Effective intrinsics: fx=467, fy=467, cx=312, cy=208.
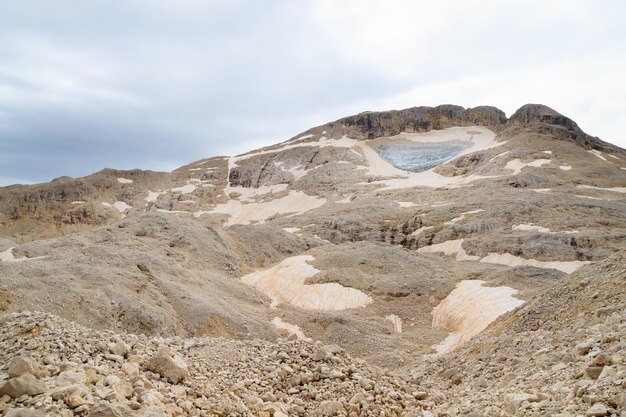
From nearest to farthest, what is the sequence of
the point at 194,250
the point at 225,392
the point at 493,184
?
1. the point at 225,392
2. the point at 194,250
3. the point at 493,184

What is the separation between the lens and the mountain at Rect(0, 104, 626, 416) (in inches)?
429

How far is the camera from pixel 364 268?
45406mm

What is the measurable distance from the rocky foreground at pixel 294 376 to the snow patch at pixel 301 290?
77.7ft

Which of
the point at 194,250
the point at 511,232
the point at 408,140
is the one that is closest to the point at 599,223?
the point at 511,232

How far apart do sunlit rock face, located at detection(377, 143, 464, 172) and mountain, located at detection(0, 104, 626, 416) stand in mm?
712

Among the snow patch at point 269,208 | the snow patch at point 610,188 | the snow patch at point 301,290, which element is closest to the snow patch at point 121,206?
the snow patch at point 269,208

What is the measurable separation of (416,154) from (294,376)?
395 feet

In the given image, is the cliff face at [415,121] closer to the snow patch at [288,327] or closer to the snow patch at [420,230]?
the snow patch at [420,230]

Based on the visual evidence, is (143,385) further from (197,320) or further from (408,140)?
(408,140)

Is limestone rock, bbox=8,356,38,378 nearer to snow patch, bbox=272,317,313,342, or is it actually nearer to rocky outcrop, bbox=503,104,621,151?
snow patch, bbox=272,317,313,342

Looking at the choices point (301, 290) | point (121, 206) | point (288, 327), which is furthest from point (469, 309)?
point (121, 206)

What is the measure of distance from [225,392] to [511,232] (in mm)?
53516

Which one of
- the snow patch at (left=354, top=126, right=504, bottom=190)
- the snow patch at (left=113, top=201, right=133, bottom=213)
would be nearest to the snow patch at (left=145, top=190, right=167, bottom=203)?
the snow patch at (left=113, top=201, right=133, bottom=213)

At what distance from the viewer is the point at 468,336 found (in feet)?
94.3
